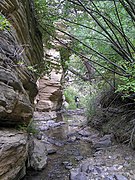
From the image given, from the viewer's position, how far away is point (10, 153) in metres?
2.88

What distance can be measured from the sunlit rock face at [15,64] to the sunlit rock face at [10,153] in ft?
1.04

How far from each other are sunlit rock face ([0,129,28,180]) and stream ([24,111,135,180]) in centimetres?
94

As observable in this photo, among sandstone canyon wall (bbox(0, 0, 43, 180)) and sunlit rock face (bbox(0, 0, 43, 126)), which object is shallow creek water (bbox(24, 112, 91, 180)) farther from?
sunlit rock face (bbox(0, 0, 43, 126))

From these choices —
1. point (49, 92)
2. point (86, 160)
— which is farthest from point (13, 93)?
point (49, 92)

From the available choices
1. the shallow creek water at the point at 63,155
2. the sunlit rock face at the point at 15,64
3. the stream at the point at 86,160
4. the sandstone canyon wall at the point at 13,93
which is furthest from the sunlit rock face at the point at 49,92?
the sandstone canyon wall at the point at 13,93

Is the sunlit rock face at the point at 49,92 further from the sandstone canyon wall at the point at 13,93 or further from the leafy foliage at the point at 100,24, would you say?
the sandstone canyon wall at the point at 13,93

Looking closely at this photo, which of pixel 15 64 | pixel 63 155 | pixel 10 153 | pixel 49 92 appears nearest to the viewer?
pixel 10 153

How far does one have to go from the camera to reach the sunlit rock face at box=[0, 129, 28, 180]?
8.86ft

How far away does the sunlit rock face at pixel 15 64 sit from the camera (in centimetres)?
285

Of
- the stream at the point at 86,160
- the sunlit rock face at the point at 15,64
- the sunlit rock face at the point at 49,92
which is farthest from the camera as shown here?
the sunlit rock face at the point at 49,92

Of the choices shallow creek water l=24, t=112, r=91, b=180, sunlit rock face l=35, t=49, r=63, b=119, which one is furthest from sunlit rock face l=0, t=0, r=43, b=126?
sunlit rock face l=35, t=49, r=63, b=119

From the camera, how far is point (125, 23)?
500cm

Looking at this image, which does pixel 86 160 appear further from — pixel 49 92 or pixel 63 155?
pixel 49 92

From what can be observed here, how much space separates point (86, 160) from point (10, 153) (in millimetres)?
2469
